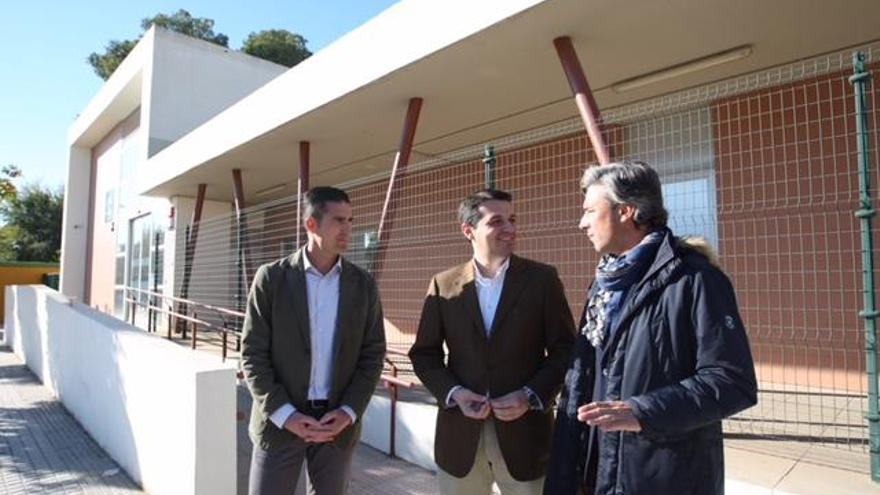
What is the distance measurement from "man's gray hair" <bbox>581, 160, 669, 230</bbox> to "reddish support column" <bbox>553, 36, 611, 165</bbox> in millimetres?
3159

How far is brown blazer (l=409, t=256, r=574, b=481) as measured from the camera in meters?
2.33

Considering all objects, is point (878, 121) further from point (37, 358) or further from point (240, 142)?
point (37, 358)

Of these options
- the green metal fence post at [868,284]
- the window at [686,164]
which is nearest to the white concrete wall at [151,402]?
the green metal fence post at [868,284]

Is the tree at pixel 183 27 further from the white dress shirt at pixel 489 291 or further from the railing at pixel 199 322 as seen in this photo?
the white dress shirt at pixel 489 291

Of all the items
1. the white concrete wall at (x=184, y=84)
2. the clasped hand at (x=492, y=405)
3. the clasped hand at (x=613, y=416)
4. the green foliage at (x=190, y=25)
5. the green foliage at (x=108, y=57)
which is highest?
the green foliage at (x=190, y=25)

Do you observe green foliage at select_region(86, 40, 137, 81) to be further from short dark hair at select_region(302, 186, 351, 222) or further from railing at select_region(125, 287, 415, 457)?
short dark hair at select_region(302, 186, 351, 222)

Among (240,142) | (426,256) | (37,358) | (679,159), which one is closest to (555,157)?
(679,159)

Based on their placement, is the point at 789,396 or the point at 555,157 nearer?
the point at 789,396

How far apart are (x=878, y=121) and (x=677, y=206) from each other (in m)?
1.83

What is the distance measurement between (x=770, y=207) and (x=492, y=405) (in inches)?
147

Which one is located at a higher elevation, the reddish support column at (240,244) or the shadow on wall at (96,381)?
the reddish support column at (240,244)

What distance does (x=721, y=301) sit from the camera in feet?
5.22

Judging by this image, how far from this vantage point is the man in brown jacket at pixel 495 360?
232 cm

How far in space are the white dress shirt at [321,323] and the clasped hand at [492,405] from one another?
1.97ft
